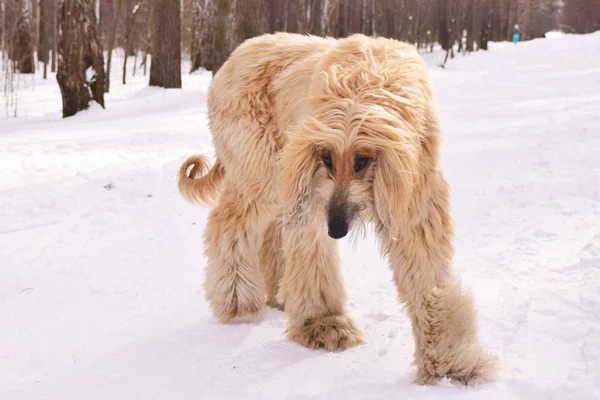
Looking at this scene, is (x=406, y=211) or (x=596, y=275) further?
(x=596, y=275)

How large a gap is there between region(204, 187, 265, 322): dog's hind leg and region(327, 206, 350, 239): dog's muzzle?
1206 mm

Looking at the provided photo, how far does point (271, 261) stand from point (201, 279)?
0.64 meters

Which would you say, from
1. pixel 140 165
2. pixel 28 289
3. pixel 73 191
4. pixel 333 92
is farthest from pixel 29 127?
pixel 333 92

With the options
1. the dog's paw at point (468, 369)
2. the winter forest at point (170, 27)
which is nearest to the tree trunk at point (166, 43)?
the winter forest at point (170, 27)

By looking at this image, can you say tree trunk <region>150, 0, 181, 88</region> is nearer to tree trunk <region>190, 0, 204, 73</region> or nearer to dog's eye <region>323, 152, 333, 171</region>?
tree trunk <region>190, 0, 204, 73</region>

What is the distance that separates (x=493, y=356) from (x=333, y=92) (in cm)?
133

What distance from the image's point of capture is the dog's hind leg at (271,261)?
4.04m

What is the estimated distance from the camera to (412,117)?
2.53 m

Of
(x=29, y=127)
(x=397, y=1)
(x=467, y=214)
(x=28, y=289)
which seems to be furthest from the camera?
(x=397, y=1)

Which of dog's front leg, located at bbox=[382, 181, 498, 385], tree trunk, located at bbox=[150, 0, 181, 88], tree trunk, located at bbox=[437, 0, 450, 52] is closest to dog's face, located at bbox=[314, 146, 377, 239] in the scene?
dog's front leg, located at bbox=[382, 181, 498, 385]

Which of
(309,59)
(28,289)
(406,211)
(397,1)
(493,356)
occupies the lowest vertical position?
(28,289)

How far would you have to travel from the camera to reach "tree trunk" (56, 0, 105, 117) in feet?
30.6

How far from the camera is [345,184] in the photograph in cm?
244

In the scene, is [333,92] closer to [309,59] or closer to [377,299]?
[309,59]
